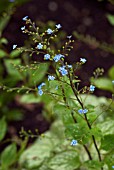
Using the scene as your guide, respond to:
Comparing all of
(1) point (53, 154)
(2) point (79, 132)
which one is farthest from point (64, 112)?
(1) point (53, 154)

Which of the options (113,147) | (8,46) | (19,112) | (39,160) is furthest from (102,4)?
(113,147)

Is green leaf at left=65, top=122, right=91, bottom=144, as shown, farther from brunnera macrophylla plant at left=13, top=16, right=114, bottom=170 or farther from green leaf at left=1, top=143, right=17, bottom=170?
green leaf at left=1, top=143, right=17, bottom=170

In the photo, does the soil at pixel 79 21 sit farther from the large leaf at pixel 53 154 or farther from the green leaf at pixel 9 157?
the green leaf at pixel 9 157

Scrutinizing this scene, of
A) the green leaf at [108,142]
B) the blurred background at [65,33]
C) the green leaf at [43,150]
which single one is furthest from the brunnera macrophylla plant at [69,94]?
the blurred background at [65,33]

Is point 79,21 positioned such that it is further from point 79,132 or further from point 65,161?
point 79,132

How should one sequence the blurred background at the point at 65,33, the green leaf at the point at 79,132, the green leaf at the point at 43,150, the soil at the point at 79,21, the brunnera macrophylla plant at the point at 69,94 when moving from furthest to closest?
the soil at the point at 79,21 < the blurred background at the point at 65,33 < the green leaf at the point at 43,150 < the green leaf at the point at 79,132 < the brunnera macrophylla plant at the point at 69,94

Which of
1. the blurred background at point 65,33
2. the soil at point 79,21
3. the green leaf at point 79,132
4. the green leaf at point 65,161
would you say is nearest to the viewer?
the green leaf at point 79,132

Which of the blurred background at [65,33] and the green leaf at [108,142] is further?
the blurred background at [65,33]
